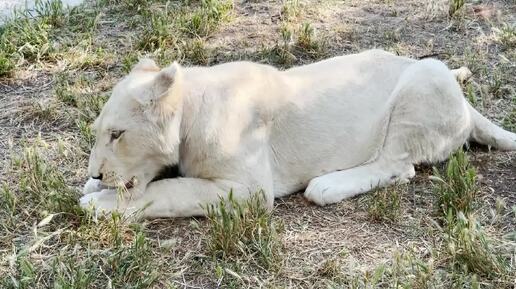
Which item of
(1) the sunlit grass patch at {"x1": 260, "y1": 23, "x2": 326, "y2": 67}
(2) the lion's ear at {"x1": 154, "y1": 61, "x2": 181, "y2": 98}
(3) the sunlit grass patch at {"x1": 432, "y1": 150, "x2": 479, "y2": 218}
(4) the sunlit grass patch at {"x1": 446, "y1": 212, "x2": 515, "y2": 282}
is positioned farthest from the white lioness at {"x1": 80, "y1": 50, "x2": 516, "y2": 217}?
(1) the sunlit grass patch at {"x1": 260, "y1": 23, "x2": 326, "y2": 67}

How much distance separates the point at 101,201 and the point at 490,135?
7.71 ft

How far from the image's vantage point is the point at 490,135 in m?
4.69

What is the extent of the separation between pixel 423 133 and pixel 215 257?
1528 millimetres

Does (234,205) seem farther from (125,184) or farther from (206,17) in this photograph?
(206,17)

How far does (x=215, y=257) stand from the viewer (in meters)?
3.59

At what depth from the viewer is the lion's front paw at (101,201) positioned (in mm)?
3803

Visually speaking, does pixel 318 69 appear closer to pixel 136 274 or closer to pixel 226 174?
pixel 226 174

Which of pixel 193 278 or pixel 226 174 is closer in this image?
pixel 193 278

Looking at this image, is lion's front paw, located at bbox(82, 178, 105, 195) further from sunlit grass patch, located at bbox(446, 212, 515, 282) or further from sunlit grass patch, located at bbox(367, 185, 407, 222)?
sunlit grass patch, located at bbox(446, 212, 515, 282)

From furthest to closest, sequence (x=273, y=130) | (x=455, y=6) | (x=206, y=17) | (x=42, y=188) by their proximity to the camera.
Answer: (x=455, y=6) < (x=206, y=17) < (x=273, y=130) < (x=42, y=188)

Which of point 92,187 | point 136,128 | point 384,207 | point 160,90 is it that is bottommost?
point 384,207

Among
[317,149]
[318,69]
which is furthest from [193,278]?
[318,69]

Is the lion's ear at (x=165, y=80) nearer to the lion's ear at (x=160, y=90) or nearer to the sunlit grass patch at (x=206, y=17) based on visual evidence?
the lion's ear at (x=160, y=90)

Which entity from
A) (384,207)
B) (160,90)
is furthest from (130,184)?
(384,207)
